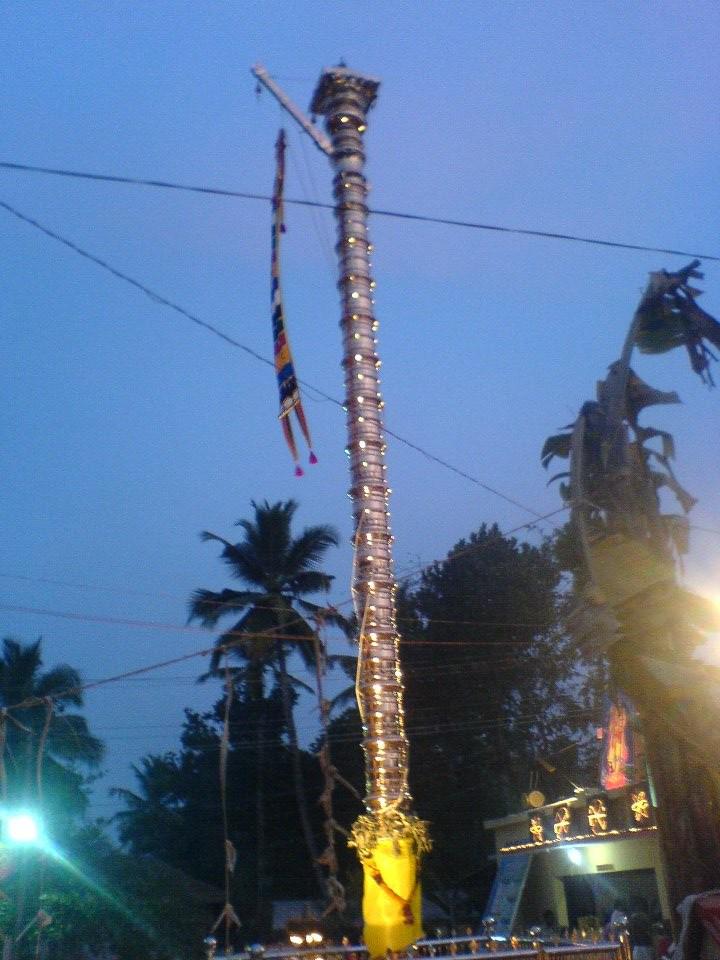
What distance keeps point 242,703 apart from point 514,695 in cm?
1025

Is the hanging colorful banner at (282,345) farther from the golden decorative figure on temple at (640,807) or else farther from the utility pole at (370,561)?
the golden decorative figure on temple at (640,807)

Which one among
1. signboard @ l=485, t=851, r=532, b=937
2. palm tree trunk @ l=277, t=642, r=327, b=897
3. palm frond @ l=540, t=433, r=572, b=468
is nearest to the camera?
palm frond @ l=540, t=433, r=572, b=468

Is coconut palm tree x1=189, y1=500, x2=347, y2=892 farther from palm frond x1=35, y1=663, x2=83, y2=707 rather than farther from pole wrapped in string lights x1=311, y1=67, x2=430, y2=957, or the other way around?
pole wrapped in string lights x1=311, y1=67, x2=430, y2=957

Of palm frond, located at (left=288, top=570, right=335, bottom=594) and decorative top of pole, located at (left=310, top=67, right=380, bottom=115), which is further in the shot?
palm frond, located at (left=288, top=570, right=335, bottom=594)

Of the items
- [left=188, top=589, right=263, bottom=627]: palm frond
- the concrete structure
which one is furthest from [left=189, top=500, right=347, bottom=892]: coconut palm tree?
the concrete structure

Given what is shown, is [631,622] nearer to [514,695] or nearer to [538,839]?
[538,839]

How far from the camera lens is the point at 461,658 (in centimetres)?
3616

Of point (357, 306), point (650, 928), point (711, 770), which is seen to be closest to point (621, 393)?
point (711, 770)

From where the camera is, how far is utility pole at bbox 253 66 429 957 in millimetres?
8547

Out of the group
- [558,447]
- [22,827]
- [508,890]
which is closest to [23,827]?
[22,827]

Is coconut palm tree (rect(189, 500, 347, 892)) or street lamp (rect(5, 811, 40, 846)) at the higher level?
coconut palm tree (rect(189, 500, 347, 892))

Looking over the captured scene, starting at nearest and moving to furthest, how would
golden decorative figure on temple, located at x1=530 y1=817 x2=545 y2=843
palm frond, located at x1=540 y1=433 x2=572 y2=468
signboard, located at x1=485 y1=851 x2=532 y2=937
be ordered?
palm frond, located at x1=540 y1=433 x2=572 y2=468 → golden decorative figure on temple, located at x1=530 y1=817 x2=545 y2=843 → signboard, located at x1=485 y1=851 x2=532 y2=937

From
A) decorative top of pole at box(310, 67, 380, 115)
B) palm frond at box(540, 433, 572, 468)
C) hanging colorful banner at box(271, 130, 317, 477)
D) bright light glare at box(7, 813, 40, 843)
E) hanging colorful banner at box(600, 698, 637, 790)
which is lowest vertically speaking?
bright light glare at box(7, 813, 40, 843)

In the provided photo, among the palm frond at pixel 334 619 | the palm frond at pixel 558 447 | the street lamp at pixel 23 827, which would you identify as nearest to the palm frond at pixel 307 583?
the street lamp at pixel 23 827
